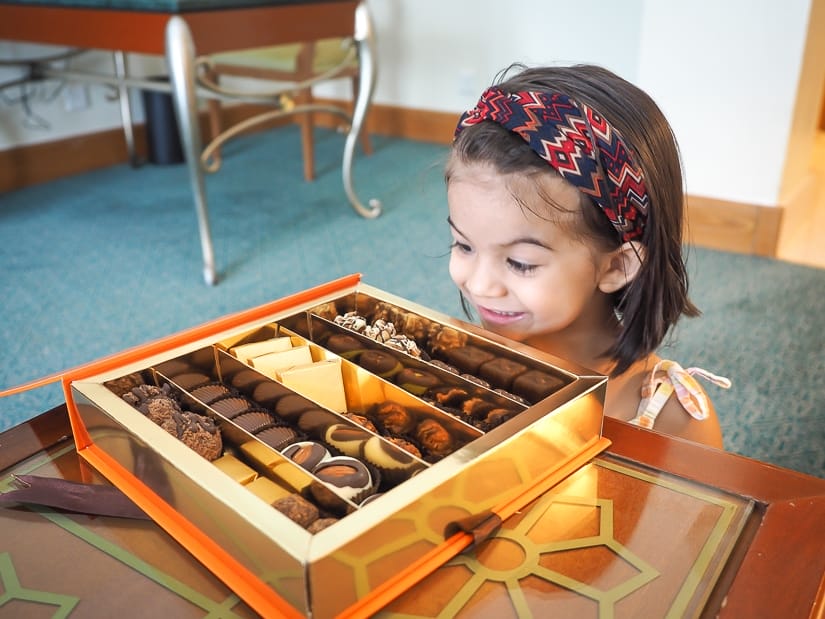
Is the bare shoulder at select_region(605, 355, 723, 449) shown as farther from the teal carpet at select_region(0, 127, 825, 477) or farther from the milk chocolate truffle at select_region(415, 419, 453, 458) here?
the milk chocolate truffle at select_region(415, 419, 453, 458)

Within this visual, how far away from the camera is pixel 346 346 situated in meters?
0.70

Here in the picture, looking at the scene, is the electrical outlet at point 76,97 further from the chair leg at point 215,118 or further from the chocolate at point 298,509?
the chocolate at point 298,509

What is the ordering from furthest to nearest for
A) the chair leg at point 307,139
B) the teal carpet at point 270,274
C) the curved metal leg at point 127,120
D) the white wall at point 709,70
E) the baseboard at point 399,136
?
the curved metal leg at point 127,120 → the chair leg at point 307,139 → the baseboard at point 399,136 → the white wall at point 709,70 → the teal carpet at point 270,274

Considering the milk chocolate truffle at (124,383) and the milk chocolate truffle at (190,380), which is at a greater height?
the milk chocolate truffle at (124,383)

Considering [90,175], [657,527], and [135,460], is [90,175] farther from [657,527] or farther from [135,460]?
[657,527]

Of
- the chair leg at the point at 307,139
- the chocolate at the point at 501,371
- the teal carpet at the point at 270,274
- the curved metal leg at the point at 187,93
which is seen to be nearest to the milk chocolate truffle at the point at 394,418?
the chocolate at the point at 501,371

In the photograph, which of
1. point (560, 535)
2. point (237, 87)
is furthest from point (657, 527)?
point (237, 87)

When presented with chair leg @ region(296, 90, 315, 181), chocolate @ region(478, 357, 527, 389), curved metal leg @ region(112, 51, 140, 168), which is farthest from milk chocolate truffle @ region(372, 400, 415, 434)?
curved metal leg @ region(112, 51, 140, 168)

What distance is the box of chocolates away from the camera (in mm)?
458

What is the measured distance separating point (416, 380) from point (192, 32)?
1.28m

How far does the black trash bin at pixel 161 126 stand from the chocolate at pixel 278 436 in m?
2.58

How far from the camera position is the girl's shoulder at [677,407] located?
2.95 ft

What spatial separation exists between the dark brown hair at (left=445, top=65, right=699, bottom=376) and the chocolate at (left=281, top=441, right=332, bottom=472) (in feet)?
1.22

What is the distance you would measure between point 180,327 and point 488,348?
1.12 m
